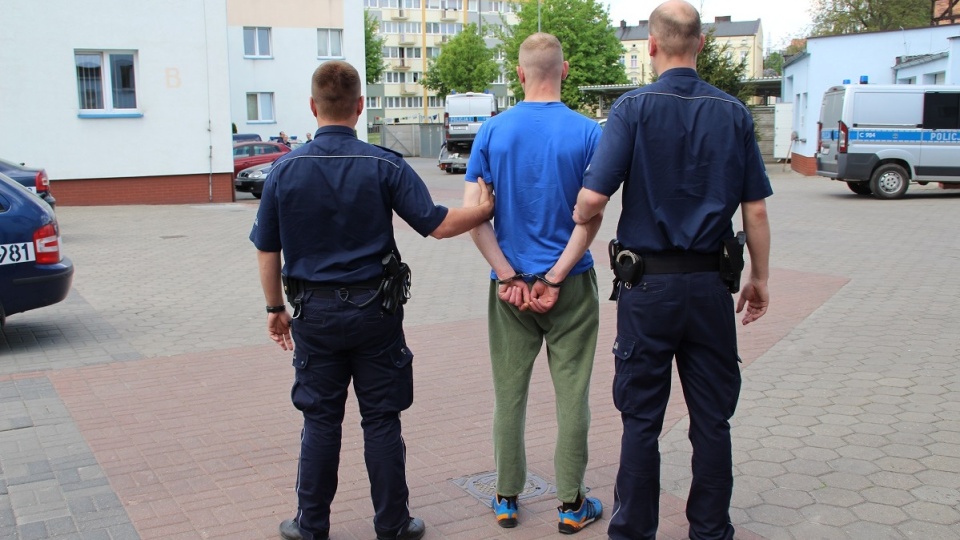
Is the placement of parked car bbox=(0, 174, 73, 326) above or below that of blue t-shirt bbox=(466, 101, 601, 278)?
below

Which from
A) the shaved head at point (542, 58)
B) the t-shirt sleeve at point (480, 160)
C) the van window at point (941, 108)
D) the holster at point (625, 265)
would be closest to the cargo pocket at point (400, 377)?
the t-shirt sleeve at point (480, 160)

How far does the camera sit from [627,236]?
3.49m

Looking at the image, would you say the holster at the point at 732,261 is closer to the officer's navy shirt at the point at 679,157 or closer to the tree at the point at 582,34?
the officer's navy shirt at the point at 679,157

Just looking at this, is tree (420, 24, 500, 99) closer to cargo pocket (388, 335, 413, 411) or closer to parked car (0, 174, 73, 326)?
parked car (0, 174, 73, 326)

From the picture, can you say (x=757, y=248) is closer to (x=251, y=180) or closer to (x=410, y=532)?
(x=410, y=532)

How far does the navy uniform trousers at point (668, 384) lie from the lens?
3.39 metres

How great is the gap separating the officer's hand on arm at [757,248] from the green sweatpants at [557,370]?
0.62 m

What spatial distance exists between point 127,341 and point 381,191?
195 inches

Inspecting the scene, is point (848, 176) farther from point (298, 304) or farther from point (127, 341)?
point (298, 304)

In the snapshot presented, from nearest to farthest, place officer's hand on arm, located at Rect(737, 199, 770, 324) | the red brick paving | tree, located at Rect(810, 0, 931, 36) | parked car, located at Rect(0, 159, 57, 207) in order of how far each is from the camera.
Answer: officer's hand on arm, located at Rect(737, 199, 770, 324)
the red brick paving
parked car, located at Rect(0, 159, 57, 207)
tree, located at Rect(810, 0, 931, 36)

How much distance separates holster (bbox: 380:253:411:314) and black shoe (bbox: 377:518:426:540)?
0.91m

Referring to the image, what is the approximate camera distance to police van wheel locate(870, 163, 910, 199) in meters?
19.8

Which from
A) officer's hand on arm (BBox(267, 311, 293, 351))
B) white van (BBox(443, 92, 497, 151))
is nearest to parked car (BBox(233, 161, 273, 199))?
white van (BBox(443, 92, 497, 151))

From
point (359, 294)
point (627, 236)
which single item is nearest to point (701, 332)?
point (627, 236)
